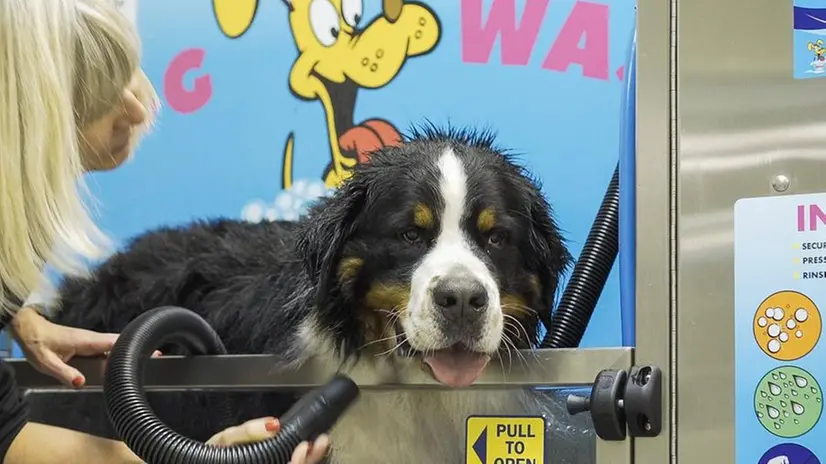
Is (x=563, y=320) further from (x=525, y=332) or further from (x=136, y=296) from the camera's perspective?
(x=136, y=296)

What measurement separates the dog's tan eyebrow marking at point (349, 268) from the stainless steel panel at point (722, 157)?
575 mm

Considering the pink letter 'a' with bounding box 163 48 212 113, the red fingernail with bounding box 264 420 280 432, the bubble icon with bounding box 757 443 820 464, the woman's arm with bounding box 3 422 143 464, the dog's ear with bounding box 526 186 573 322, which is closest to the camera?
the bubble icon with bounding box 757 443 820 464

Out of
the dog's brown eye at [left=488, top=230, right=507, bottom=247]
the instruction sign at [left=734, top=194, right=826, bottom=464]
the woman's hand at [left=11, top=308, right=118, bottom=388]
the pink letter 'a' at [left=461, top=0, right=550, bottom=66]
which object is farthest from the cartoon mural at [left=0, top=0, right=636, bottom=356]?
the instruction sign at [left=734, top=194, right=826, bottom=464]

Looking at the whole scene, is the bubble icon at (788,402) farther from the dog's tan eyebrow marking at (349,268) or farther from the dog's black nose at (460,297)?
the dog's tan eyebrow marking at (349,268)

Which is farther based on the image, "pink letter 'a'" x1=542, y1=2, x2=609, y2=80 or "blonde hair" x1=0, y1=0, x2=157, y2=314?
"pink letter 'a'" x1=542, y1=2, x2=609, y2=80

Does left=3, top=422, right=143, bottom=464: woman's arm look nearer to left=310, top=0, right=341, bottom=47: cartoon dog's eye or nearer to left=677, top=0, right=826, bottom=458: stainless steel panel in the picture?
left=677, top=0, right=826, bottom=458: stainless steel panel

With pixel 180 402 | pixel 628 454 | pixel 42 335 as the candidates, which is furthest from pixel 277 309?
pixel 628 454

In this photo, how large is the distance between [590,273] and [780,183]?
21.0 inches

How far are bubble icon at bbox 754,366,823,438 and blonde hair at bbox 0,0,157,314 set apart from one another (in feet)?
2.78

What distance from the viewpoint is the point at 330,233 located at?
58.4 inches

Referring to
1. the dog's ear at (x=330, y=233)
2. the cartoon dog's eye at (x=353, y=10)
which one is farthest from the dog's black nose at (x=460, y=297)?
the cartoon dog's eye at (x=353, y=10)

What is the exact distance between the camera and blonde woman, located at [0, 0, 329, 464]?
113cm

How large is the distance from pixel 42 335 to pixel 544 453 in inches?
32.2

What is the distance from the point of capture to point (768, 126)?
103 cm
